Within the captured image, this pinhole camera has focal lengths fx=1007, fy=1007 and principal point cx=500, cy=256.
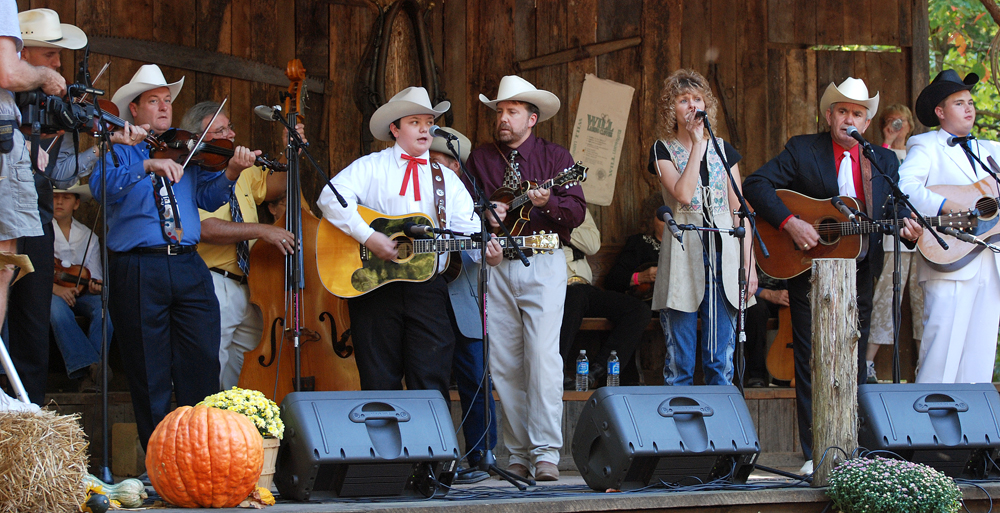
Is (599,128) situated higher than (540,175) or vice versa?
(599,128)

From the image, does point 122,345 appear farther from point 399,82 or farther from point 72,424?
point 399,82

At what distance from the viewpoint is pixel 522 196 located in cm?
465

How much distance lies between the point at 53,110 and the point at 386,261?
4.98ft

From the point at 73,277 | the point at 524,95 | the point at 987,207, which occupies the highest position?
the point at 524,95

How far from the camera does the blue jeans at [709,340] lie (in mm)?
4793

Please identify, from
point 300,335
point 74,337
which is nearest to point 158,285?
point 300,335

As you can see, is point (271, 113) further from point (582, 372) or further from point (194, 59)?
point (582, 372)

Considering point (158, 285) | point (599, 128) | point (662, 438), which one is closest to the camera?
point (662, 438)

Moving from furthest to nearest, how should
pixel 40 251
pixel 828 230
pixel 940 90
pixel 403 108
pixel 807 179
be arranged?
pixel 940 90 < pixel 807 179 < pixel 828 230 < pixel 403 108 < pixel 40 251

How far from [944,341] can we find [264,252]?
11.5 ft

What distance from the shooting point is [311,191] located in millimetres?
6730

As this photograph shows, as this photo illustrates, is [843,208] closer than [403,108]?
Yes

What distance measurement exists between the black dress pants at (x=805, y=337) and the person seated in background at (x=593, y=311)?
1.30 metres

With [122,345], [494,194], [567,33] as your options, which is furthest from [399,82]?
[122,345]
